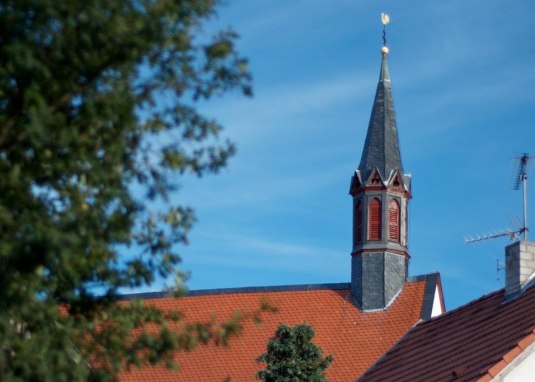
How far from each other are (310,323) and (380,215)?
4.57 meters

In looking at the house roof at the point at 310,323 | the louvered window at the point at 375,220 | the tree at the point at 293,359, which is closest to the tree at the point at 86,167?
the tree at the point at 293,359

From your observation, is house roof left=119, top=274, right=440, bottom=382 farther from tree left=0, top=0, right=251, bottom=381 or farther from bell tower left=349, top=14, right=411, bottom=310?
tree left=0, top=0, right=251, bottom=381

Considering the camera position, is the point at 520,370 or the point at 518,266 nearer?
the point at 520,370

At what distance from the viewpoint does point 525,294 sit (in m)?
19.0

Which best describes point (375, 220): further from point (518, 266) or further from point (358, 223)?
point (518, 266)

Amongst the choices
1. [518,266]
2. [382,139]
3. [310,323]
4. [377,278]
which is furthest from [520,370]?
[382,139]

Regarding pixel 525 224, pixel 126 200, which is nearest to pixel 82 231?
pixel 126 200

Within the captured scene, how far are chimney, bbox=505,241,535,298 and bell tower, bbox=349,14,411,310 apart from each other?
16.9m

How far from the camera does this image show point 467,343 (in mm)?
19062

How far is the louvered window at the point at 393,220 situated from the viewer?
38.6 m

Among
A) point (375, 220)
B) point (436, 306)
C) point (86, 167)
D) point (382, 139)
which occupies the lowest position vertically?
point (86, 167)

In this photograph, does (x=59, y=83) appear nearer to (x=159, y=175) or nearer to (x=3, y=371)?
(x=159, y=175)

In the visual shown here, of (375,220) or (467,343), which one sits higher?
(375,220)

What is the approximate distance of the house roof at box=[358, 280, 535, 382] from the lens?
Result: 1758 centimetres
